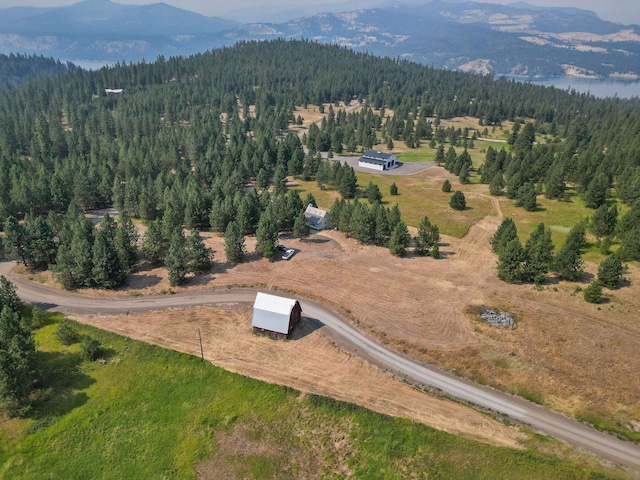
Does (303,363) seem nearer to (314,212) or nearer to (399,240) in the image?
(399,240)

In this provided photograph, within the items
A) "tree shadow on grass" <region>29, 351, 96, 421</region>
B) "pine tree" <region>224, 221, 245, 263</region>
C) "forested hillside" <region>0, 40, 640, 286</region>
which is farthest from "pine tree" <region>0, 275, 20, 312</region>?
"pine tree" <region>224, 221, 245, 263</region>

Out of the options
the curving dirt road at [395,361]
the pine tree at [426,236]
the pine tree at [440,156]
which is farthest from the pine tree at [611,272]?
the pine tree at [440,156]

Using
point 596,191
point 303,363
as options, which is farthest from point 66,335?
point 596,191

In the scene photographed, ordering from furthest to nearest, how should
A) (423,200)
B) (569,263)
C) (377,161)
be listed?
1. (377,161)
2. (423,200)
3. (569,263)

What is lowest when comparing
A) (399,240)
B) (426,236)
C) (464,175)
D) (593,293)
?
(399,240)

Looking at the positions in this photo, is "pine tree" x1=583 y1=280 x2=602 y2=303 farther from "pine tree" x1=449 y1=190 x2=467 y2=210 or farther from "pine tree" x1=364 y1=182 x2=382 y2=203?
"pine tree" x1=364 y1=182 x2=382 y2=203

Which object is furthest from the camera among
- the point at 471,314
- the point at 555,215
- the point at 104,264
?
the point at 555,215

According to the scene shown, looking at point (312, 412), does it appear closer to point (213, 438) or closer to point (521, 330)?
point (213, 438)

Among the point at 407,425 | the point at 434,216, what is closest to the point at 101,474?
the point at 407,425
